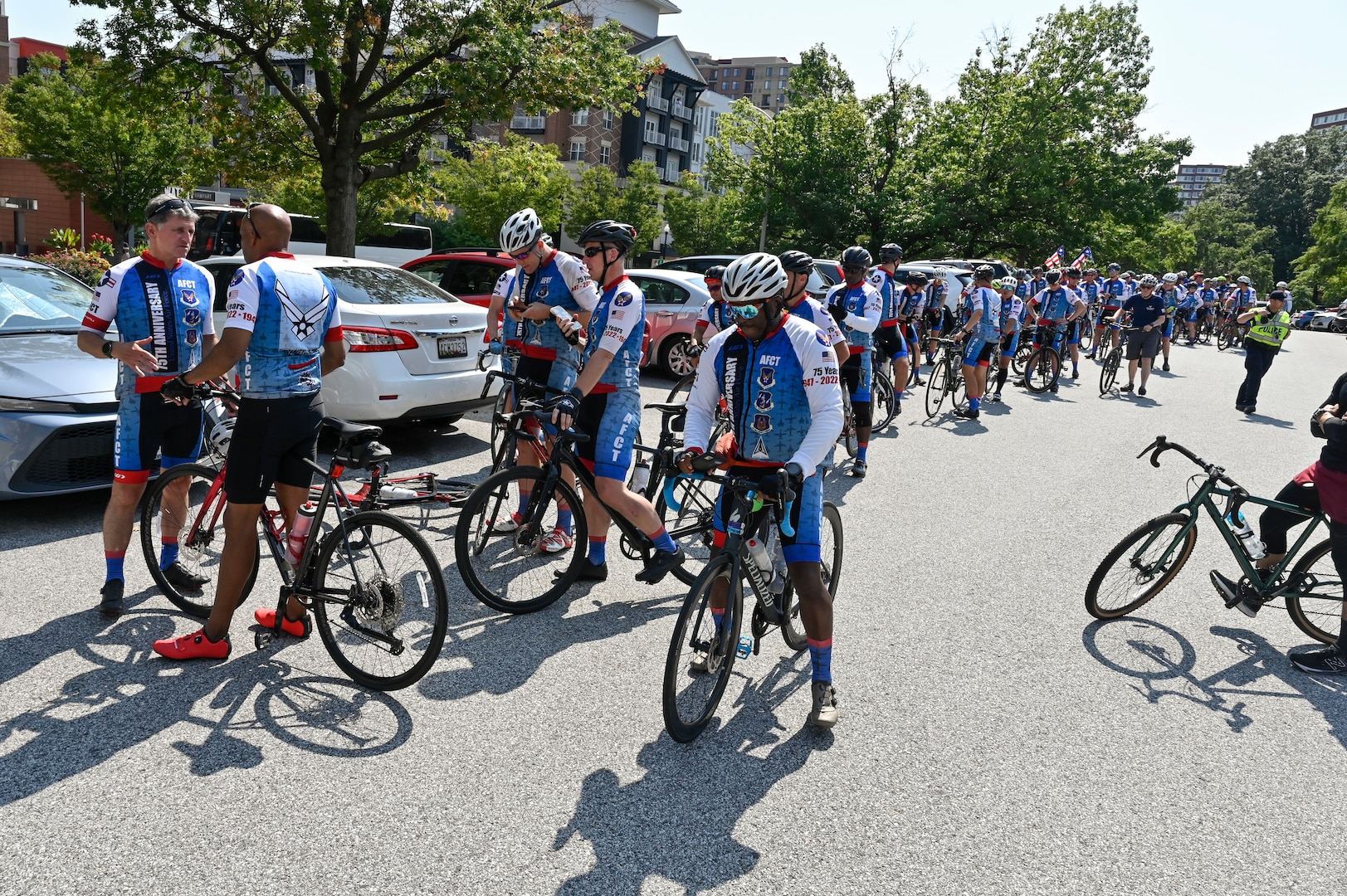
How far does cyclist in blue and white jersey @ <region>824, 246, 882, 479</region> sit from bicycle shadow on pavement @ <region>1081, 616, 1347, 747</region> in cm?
363

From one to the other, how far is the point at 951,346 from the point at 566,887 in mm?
10953

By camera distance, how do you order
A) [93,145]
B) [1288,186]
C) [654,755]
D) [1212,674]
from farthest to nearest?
[1288,186] → [93,145] → [1212,674] → [654,755]

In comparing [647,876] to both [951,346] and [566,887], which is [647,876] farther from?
[951,346]

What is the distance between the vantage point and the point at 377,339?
7.70 metres

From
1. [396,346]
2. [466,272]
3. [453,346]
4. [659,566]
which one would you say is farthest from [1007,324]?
[659,566]

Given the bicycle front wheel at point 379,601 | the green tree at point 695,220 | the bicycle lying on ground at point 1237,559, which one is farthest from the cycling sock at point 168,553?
the green tree at point 695,220

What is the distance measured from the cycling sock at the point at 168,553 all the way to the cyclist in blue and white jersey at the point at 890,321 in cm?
665

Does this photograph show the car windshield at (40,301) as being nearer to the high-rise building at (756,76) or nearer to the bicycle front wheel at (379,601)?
the bicycle front wheel at (379,601)

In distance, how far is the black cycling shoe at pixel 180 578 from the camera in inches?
188

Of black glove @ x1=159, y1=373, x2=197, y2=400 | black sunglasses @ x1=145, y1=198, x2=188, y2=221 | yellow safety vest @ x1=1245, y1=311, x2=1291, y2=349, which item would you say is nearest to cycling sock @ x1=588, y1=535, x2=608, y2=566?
black glove @ x1=159, y1=373, x2=197, y2=400

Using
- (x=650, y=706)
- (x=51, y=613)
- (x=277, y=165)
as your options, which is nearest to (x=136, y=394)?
(x=51, y=613)

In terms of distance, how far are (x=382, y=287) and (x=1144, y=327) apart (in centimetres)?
1324

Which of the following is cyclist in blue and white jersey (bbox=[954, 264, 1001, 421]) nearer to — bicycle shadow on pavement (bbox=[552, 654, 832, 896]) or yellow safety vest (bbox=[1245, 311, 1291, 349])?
yellow safety vest (bbox=[1245, 311, 1291, 349])

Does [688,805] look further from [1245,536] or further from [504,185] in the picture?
[504,185]
